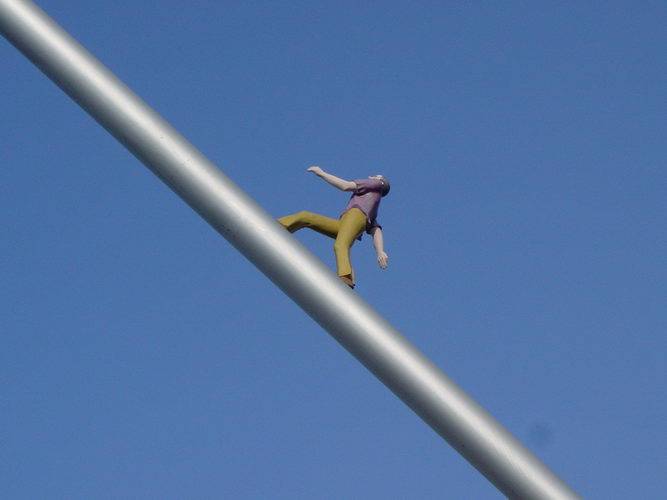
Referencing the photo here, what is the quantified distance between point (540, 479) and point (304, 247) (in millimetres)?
1569

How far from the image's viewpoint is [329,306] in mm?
5227

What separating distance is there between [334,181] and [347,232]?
→ 51cm

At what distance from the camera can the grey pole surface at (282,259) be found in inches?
200

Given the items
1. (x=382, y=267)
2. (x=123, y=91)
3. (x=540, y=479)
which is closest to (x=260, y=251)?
(x=123, y=91)

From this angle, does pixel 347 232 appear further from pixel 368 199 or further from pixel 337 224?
pixel 368 199

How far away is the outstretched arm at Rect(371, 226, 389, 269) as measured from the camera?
10.0 m

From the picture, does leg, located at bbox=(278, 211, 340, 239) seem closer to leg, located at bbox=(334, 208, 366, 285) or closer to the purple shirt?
leg, located at bbox=(334, 208, 366, 285)

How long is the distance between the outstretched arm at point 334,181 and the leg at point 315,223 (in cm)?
33

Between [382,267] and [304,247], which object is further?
[382,267]

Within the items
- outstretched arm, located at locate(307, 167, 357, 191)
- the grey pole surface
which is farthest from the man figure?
the grey pole surface

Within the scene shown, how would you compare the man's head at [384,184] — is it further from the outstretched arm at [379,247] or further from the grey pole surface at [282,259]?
the grey pole surface at [282,259]

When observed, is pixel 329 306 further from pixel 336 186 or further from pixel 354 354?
pixel 336 186

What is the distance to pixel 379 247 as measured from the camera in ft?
33.4

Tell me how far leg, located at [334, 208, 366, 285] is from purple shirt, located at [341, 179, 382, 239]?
8 cm
